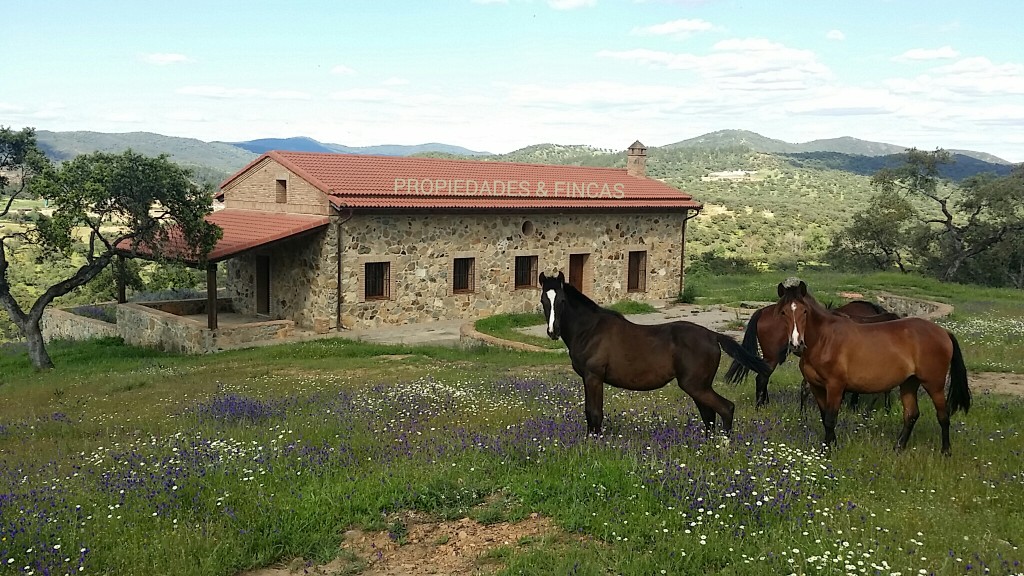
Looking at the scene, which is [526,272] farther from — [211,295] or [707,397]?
[707,397]

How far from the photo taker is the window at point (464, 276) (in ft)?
81.1

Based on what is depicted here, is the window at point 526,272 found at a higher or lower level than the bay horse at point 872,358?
lower

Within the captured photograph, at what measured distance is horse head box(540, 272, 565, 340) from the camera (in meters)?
7.68

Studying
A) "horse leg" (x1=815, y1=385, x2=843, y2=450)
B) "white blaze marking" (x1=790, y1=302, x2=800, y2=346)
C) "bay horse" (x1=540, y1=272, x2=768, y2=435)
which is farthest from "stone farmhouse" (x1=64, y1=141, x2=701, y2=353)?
"horse leg" (x1=815, y1=385, x2=843, y2=450)

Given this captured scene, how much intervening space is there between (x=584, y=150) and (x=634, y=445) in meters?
119

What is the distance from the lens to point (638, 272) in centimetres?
2939

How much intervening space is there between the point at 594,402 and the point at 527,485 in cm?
171

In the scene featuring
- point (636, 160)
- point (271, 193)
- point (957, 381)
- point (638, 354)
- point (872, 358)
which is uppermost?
point (636, 160)

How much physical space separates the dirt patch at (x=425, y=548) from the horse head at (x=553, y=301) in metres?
2.33

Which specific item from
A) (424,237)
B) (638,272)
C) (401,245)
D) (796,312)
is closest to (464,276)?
(424,237)

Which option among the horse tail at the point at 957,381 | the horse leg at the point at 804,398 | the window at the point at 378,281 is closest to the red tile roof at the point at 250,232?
the window at the point at 378,281

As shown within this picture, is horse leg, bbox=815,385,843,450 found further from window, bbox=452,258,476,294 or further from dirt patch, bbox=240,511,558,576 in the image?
window, bbox=452,258,476,294

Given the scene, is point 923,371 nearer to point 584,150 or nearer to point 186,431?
point 186,431

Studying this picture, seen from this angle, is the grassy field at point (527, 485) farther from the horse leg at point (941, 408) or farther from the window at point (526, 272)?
the window at point (526, 272)
